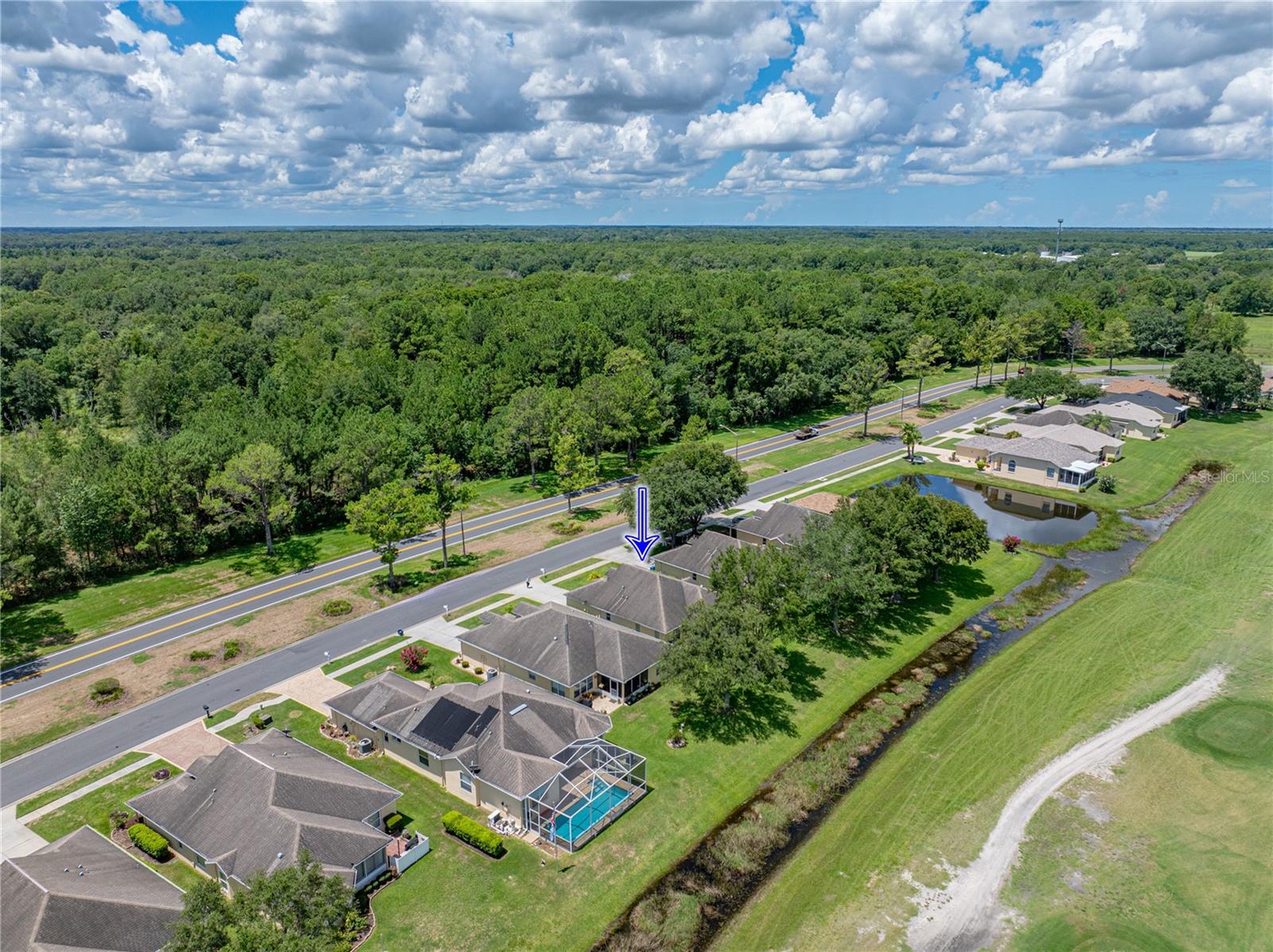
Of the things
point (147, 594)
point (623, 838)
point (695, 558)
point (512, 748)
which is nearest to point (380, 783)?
point (512, 748)

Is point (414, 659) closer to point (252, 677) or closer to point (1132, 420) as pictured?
point (252, 677)

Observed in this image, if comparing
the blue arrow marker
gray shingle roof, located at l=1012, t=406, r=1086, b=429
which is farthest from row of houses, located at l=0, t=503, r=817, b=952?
gray shingle roof, located at l=1012, t=406, r=1086, b=429

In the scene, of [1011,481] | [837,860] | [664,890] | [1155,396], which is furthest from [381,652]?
[1155,396]

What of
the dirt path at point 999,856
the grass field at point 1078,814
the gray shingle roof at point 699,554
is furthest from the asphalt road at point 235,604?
the dirt path at point 999,856

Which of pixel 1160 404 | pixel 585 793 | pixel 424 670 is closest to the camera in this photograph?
pixel 585 793

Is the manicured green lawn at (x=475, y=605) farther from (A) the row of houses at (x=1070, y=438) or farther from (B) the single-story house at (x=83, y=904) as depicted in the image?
(A) the row of houses at (x=1070, y=438)

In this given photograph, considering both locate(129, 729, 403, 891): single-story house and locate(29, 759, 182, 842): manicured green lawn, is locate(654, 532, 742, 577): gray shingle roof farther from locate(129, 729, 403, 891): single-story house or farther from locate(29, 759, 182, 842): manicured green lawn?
locate(29, 759, 182, 842): manicured green lawn
